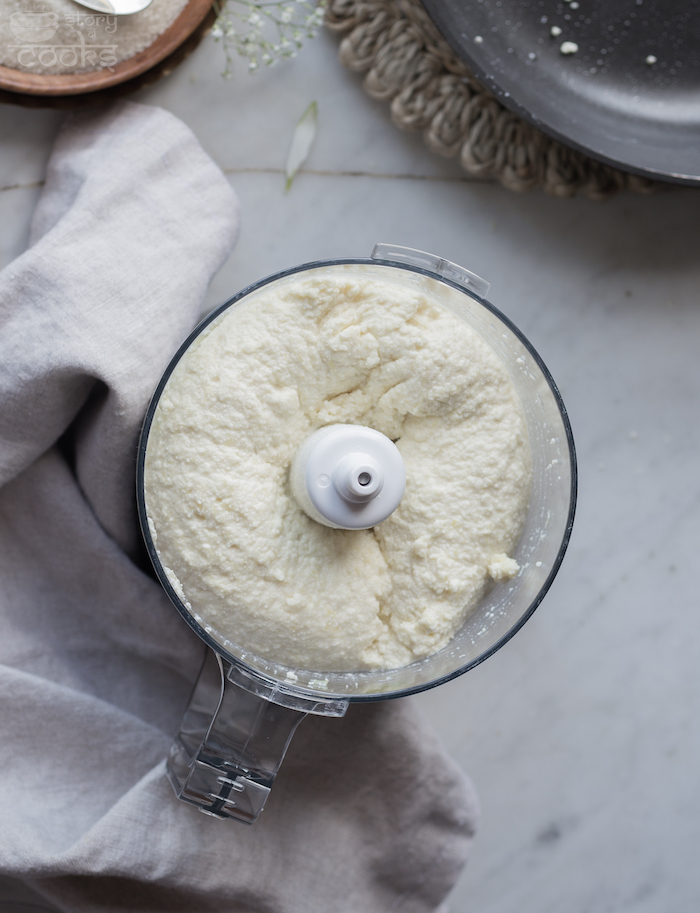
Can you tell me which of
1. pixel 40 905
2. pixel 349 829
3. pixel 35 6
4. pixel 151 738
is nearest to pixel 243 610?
pixel 151 738

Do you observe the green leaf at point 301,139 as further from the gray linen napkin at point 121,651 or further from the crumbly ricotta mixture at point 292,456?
the crumbly ricotta mixture at point 292,456

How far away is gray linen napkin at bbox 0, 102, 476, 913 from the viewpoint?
91 cm

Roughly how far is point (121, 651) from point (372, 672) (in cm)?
40

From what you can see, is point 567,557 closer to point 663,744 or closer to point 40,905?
point 663,744

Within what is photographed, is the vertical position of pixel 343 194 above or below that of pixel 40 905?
above

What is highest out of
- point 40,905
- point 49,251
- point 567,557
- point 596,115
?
point 596,115

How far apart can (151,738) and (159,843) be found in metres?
0.13

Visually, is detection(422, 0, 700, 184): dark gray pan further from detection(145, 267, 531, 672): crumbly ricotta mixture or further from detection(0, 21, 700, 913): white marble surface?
detection(145, 267, 531, 672): crumbly ricotta mixture

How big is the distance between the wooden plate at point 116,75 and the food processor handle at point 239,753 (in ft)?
2.35

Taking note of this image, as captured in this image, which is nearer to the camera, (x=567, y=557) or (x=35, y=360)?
(x=35, y=360)

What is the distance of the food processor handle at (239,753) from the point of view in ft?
2.69

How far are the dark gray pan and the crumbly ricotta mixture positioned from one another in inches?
16.9

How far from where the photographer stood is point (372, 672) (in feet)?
2.77

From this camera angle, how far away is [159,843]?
95 centimetres
